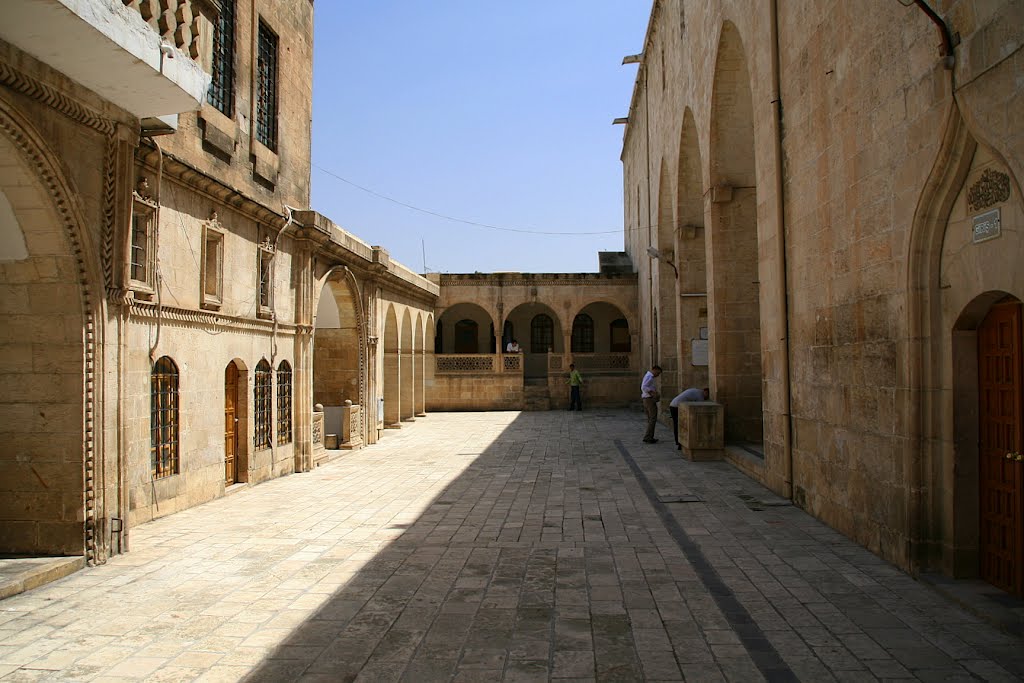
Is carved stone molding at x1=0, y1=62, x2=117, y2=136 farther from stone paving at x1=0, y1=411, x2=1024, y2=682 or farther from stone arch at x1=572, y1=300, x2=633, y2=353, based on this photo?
stone arch at x1=572, y1=300, x2=633, y2=353

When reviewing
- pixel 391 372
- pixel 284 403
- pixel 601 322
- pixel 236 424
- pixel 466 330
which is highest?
pixel 601 322

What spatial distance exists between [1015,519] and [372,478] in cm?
828

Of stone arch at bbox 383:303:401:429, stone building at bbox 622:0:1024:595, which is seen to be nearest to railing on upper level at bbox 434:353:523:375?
stone arch at bbox 383:303:401:429

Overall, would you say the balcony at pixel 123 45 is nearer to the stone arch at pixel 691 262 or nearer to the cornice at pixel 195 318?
the cornice at pixel 195 318

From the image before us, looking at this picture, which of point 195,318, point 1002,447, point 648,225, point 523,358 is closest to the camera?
point 1002,447

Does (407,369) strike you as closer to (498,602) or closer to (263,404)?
(263,404)

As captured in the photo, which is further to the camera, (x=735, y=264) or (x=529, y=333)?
(x=529, y=333)

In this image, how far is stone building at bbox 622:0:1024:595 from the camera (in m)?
4.59

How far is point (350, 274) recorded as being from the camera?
14.2 m

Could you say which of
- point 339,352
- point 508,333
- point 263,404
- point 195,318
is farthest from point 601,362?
point 195,318

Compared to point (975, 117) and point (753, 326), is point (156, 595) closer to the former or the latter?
point (975, 117)

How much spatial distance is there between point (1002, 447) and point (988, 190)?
1.70 meters

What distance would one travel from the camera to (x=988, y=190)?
4.61 meters

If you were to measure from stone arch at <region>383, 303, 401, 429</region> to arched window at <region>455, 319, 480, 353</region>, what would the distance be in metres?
12.0
